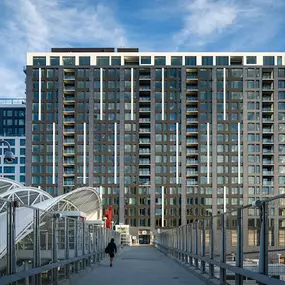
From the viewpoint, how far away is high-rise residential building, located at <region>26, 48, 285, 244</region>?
119 meters

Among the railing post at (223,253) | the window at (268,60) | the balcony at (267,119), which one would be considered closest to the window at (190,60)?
the window at (268,60)

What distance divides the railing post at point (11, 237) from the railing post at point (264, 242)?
12.4 ft

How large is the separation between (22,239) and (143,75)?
11307cm

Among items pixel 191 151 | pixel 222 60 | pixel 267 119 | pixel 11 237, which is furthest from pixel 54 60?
pixel 11 237

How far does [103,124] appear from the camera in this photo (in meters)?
121

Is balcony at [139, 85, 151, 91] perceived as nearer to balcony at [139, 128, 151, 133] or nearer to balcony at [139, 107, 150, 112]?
balcony at [139, 107, 150, 112]

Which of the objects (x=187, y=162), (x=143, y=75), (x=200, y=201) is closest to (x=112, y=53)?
(x=143, y=75)

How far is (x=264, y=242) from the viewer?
322 inches

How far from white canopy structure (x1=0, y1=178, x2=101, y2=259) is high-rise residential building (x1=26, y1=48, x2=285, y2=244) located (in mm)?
25556

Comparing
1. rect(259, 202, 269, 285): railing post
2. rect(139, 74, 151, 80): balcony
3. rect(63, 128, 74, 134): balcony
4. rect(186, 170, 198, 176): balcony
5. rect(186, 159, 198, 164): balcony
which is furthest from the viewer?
rect(139, 74, 151, 80): balcony

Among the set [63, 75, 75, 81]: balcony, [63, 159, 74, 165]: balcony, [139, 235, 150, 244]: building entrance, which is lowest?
[139, 235, 150, 244]: building entrance

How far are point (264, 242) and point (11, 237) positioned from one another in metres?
3.88

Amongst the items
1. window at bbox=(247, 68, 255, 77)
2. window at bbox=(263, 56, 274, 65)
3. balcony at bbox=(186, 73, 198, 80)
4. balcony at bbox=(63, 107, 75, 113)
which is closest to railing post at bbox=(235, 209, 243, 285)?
balcony at bbox=(63, 107, 75, 113)

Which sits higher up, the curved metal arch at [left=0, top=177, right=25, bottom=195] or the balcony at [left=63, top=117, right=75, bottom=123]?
the balcony at [left=63, top=117, right=75, bottom=123]
